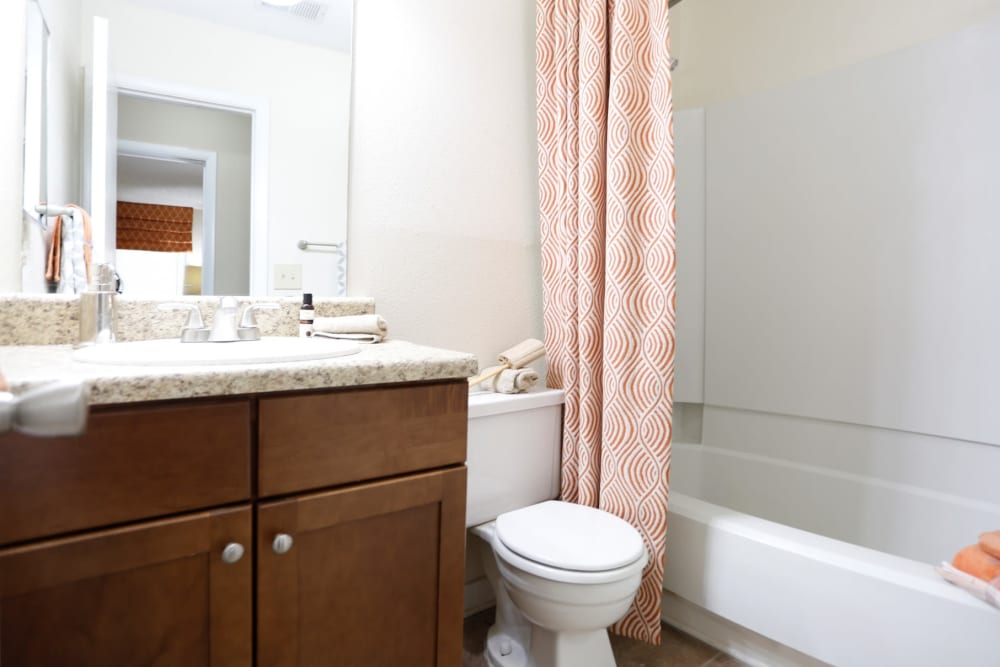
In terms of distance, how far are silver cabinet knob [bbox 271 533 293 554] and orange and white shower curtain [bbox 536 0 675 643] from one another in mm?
935

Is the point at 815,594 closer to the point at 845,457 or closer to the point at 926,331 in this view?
the point at 845,457

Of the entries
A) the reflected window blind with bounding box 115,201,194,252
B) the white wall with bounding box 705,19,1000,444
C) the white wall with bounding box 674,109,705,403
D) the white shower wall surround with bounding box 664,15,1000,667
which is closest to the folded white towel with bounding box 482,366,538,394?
the white shower wall surround with bounding box 664,15,1000,667

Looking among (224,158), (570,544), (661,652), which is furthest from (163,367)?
(661,652)

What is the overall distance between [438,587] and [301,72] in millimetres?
1341

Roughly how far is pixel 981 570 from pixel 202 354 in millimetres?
1573

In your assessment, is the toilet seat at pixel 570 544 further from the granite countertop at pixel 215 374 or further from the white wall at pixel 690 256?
the white wall at pixel 690 256

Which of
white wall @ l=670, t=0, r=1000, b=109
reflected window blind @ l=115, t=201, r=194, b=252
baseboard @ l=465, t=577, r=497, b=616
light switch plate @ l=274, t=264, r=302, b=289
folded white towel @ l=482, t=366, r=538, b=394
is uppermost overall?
white wall @ l=670, t=0, r=1000, b=109

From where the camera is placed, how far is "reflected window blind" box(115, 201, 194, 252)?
1229mm

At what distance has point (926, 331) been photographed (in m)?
1.77

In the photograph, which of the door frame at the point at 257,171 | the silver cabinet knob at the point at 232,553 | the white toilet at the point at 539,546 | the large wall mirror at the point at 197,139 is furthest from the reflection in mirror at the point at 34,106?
the white toilet at the point at 539,546

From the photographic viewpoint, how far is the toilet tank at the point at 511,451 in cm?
147

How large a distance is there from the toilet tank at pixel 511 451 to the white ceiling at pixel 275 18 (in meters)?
1.09

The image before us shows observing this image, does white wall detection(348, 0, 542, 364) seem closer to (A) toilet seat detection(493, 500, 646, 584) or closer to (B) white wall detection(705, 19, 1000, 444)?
(A) toilet seat detection(493, 500, 646, 584)

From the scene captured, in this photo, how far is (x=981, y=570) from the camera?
108 centimetres
